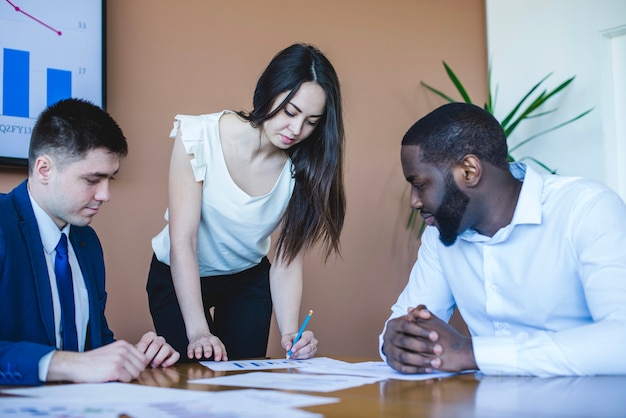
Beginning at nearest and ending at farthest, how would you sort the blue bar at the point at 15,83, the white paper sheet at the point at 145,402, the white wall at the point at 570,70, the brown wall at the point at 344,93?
the white paper sheet at the point at 145,402
the blue bar at the point at 15,83
the brown wall at the point at 344,93
the white wall at the point at 570,70

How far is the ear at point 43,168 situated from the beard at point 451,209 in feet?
2.96

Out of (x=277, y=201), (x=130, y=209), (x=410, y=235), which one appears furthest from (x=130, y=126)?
(x=410, y=235)

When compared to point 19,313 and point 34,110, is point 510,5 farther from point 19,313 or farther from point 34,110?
point 19,313

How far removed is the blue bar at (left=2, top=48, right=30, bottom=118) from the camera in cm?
222

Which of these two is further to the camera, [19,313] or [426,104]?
[426,104]

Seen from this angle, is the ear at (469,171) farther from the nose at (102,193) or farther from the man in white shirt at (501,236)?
the nose at (102,193)

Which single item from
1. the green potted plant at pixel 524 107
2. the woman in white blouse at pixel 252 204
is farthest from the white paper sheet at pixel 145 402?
the green potted plant at pixel 524 107

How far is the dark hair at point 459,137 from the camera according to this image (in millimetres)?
1532

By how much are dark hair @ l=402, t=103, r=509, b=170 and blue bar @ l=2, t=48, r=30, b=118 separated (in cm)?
139

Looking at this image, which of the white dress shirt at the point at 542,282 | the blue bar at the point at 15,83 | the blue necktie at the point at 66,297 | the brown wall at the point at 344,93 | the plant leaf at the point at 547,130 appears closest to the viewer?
the white dress shirt at the point at 542,282

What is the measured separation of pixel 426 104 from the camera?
349 cm

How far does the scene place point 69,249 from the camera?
1.64 metres

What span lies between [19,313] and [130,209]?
116 cm

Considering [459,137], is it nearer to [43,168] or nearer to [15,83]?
[43,168]
